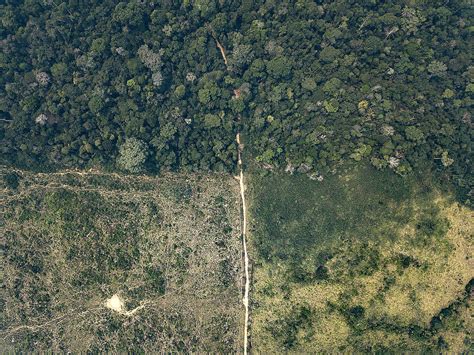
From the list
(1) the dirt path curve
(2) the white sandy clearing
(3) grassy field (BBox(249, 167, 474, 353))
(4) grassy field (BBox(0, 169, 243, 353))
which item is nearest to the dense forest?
(1) the dirt path curve

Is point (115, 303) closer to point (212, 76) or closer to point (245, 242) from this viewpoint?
point (245, 242)

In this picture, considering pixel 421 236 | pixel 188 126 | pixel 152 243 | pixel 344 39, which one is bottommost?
pixel 152 243

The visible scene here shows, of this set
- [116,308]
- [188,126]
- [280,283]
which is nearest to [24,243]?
[116,308]

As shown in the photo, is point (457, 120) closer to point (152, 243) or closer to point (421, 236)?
point (421, 236)

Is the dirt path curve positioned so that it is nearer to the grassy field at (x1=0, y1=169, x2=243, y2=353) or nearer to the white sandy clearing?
the grassy field at (x1=0, y1=169, x2=243, y2=353)

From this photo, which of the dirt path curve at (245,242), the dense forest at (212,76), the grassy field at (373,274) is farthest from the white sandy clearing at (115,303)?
the dense forest at (212,76)
